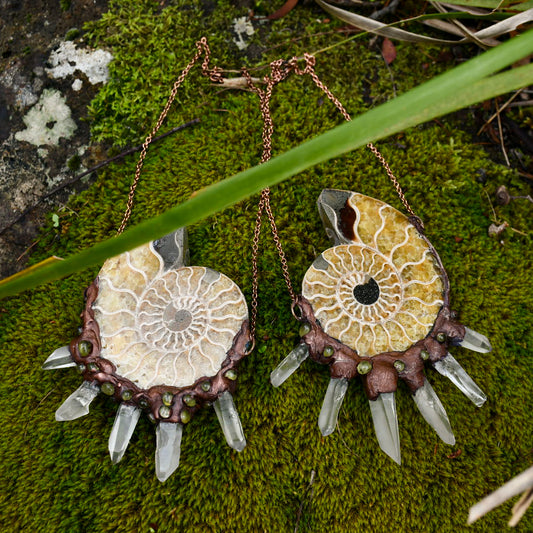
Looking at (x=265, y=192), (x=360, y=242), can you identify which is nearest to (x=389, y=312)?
(x=360, y=242)

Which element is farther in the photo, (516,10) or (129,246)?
(516,10)

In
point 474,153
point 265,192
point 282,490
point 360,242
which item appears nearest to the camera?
point 282,490

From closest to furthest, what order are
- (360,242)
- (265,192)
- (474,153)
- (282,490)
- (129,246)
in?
(129,246)
(282,490)
(360,242)
(265,192)
(474,153)

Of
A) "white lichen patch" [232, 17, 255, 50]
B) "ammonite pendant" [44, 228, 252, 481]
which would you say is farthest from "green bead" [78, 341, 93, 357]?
"white lichen patch" [232, 17, 255, 50]

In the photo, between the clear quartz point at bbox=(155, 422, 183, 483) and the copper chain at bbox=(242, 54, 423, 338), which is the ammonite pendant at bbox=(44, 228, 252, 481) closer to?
the clear quartz point at bbox=(155, 422, 183, 483)

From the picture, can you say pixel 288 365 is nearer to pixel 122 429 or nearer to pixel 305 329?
pixel 305 329

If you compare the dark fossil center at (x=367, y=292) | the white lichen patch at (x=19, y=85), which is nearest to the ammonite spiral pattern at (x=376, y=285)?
the dark fossil center at (x=367, y=292)

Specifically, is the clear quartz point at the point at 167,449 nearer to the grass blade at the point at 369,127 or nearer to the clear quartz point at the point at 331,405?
the clear quartz point at the point at 331,405

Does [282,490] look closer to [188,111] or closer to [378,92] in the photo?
[188,111]
